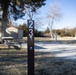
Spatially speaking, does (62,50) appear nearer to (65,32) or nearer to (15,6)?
(15,6)

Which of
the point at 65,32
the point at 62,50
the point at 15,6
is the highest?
the point at 15,6

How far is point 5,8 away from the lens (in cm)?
2608

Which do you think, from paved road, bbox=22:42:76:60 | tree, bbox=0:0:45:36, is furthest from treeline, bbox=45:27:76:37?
paved road, bbox=22:42:76:60

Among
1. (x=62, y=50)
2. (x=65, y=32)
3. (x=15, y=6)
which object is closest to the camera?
(x=62, y=50)

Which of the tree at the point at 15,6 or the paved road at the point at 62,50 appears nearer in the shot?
the paved road at the point at 62,50

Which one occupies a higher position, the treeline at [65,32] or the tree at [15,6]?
the tree at [15,6]

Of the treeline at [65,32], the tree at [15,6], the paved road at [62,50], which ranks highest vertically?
the tree at [15,6]

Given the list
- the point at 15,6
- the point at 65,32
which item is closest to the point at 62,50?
the point at 15,6

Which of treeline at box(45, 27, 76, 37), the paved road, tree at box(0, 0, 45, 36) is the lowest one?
the paved road

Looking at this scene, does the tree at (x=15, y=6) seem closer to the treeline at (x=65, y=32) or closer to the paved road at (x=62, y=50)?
the paved road at (x=62, y=50)

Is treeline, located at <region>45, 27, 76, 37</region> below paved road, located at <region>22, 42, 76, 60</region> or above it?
above

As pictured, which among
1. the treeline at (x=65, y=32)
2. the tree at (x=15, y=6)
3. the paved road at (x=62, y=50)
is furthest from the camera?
the treeline at (x=65, y=32)

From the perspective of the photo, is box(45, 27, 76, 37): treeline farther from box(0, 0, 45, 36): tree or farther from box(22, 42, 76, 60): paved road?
box(22, 42, 76, 60): paved road

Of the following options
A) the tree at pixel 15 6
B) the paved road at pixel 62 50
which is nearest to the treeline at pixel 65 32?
the tree at pixel 15 6
